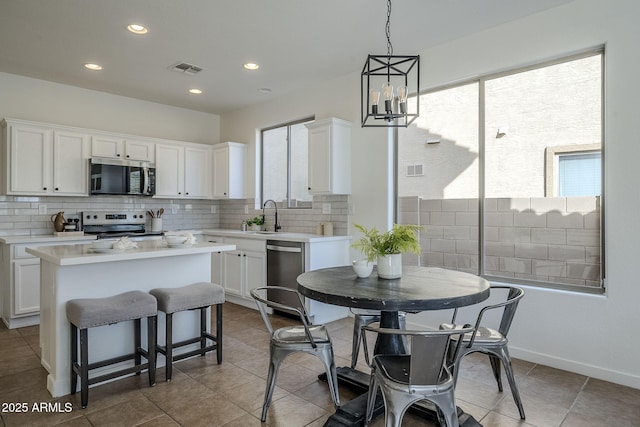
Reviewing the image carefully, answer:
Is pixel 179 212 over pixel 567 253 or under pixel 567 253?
over

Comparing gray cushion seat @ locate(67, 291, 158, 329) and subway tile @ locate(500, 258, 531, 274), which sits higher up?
subway tile @ locate(500, 258, 531, 274)

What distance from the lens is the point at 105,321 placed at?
2.48 m

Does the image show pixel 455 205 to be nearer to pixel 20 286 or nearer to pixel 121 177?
pixel 121 177

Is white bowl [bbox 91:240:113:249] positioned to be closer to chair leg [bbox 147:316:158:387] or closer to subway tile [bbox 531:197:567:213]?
chair leg [bbox 147:316:158:387]

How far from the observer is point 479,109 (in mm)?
3652

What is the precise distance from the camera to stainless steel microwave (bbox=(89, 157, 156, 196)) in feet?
15.8

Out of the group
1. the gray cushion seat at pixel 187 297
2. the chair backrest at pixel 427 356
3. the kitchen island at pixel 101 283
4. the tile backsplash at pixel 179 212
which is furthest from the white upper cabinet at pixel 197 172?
the chair backrest at pixel 427 356

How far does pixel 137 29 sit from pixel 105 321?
2.51m

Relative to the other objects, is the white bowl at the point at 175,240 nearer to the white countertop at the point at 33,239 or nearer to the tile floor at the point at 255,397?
the tile floor at the point at 255,397

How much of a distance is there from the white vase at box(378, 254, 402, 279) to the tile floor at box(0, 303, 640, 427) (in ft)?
2.73

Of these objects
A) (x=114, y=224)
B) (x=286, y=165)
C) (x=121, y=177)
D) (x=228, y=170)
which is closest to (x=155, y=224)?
(x=114, y=224)

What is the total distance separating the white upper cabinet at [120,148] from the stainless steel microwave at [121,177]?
88 mm

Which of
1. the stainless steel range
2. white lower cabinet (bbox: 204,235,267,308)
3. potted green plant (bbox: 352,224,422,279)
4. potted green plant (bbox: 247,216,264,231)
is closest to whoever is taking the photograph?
potted green plant (bbox: 352,224,422,279)

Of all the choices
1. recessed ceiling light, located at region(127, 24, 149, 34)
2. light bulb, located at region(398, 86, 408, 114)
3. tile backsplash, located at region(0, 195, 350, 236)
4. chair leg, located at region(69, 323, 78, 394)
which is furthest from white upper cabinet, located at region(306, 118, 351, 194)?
chair leg, located at region(69, 323, 78, 394)
